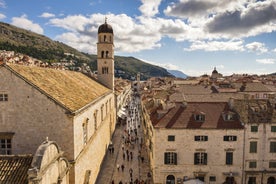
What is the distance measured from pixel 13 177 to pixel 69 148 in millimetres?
5067

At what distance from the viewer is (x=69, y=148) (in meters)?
18.1

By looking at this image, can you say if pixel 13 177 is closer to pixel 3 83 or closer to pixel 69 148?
pixel 69 148

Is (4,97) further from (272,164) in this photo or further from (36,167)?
(272,164)

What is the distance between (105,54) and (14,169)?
3844 cm

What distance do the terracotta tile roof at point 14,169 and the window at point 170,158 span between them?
55.3 ft

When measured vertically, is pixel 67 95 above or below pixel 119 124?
above

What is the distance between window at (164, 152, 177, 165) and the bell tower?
2569cm

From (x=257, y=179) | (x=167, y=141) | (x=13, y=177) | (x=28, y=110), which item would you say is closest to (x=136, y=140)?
(x=167, y=141)

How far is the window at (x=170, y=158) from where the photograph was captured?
2827 cm

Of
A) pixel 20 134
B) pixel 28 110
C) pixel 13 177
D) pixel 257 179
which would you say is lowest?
pixel 257 179

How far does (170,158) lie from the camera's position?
92.8ft

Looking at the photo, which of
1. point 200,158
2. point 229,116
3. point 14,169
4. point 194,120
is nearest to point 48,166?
point 14,169

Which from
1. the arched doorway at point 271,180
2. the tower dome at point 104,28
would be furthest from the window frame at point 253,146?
the tower dome at point 104,28

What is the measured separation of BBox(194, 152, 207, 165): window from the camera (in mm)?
28297
